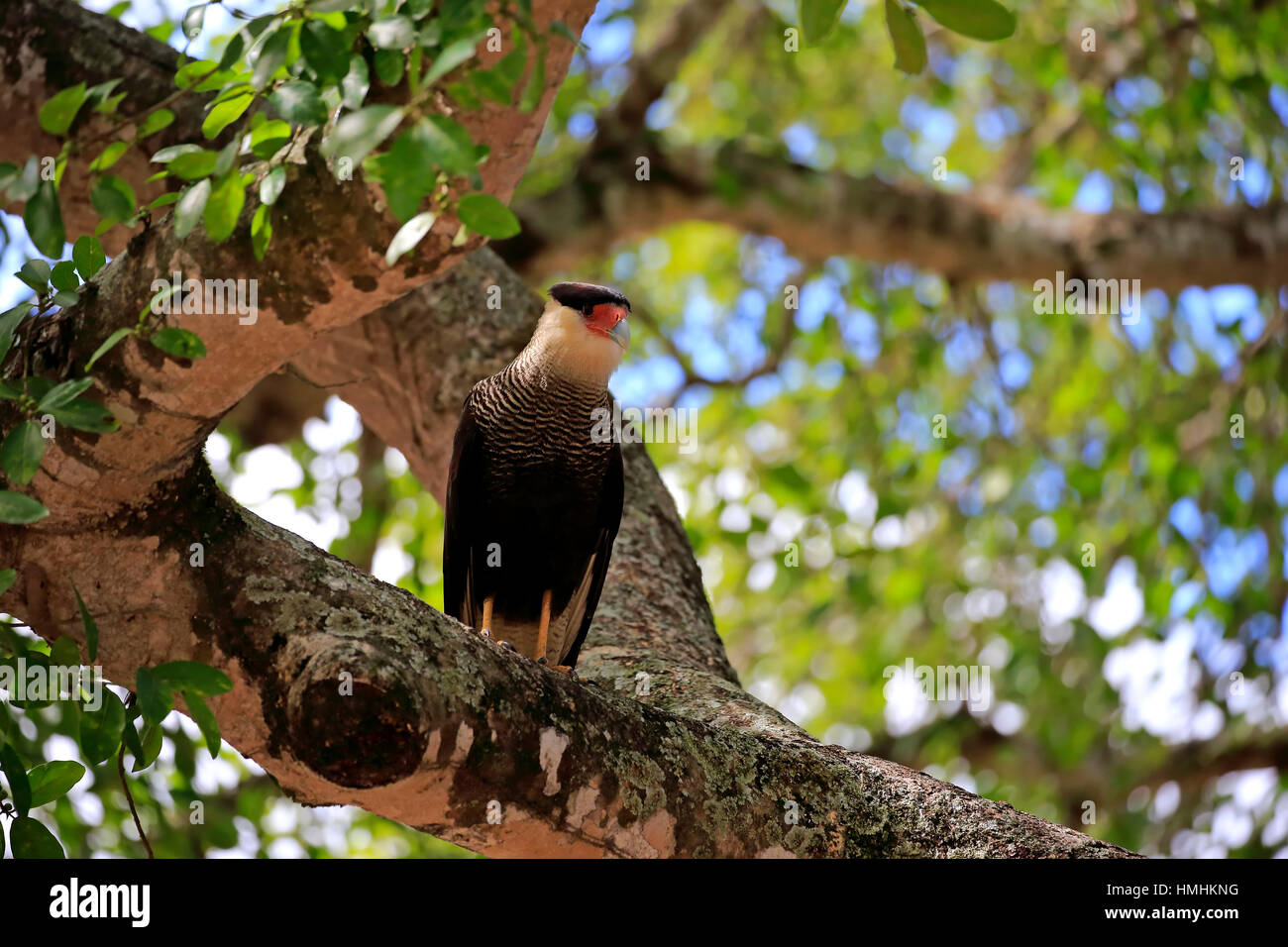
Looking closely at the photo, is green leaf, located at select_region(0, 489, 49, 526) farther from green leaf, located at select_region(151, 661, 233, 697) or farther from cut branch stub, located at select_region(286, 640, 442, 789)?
cut branch stub, located at select_region(286, 640, 442, 789)

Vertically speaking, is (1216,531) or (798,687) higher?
(1216,531)

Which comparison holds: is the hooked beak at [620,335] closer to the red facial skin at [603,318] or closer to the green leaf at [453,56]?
the red facial skin at [603,318]

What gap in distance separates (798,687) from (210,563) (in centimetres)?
586

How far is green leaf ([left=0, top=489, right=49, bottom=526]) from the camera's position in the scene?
168 cm

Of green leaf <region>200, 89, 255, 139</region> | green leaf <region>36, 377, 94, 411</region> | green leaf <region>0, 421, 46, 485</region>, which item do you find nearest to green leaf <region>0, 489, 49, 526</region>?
green leaf <region>0, 421, 46, 485</region>

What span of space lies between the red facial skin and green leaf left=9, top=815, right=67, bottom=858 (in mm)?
2103

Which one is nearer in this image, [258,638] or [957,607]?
[258,638]

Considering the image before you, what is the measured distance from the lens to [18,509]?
1.69 meters

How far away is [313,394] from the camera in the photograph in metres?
5.30

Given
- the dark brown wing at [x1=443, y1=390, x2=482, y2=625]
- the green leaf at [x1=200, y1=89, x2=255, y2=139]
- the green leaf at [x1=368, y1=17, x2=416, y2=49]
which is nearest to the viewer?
the green leaf at [x1=368, y1=17, x2=416, y2=49]

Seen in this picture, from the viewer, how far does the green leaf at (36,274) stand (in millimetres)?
1862

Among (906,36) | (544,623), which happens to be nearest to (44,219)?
(906,36)
